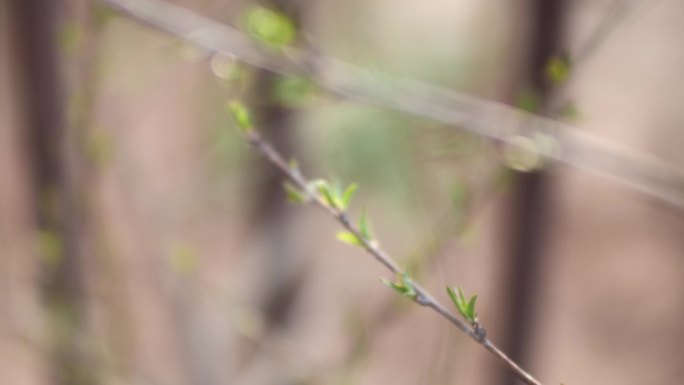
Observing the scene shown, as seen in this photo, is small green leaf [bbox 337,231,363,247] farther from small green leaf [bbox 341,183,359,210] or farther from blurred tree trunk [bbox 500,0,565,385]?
blurred tree trunk [bbox 500,0,565,385]

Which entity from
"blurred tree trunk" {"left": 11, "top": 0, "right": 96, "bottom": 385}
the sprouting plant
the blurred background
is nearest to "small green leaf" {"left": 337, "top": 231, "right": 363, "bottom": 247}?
the sprouting plant

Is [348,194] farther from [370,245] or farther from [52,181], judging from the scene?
[52,181]

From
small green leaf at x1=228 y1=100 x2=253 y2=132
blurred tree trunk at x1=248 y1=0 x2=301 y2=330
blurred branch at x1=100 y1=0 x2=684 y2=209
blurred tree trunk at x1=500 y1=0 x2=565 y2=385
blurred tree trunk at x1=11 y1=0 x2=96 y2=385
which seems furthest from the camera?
blurred tree trunk at x1=248 y1=0 x2=301 y2=330

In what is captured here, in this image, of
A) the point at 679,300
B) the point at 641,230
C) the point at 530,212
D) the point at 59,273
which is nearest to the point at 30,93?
the point at 59,273

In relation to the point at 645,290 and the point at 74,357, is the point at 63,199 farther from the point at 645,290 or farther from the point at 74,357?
the point at 645,290

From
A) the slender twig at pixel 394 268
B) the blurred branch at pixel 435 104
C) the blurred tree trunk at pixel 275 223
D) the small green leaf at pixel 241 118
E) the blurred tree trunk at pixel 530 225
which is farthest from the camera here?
the blurred tree trunk at pixel 275 223

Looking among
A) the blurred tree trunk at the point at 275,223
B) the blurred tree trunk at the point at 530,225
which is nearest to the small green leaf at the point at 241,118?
the blurred tree trunk at the point at 530,225

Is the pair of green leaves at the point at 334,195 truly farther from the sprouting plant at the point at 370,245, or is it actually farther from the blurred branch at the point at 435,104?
the blurred branch at the point at 435,104
